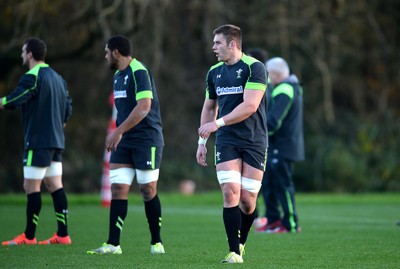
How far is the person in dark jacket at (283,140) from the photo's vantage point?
545 inches

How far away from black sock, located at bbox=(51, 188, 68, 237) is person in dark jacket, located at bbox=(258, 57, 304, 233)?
3255mm

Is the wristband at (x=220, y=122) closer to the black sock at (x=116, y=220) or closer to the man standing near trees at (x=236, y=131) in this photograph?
the man standing near trees at (x=236, y=131)

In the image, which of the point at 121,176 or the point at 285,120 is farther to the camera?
the point at 285,120

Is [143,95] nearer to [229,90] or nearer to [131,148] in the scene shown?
[131,148]

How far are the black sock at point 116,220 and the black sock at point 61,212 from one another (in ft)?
4.71

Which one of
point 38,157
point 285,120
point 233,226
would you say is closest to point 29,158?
point 38,157

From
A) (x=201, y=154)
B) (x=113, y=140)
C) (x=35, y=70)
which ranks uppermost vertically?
(x=35, y=70)

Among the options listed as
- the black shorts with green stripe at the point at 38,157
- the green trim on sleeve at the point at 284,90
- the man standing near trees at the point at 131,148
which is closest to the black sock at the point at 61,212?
the black shorts with green stripe at the point at 38,157

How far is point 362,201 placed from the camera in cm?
2212

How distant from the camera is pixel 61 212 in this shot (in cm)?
1201

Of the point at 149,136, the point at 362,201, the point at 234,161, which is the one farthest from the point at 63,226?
the point at 362,201

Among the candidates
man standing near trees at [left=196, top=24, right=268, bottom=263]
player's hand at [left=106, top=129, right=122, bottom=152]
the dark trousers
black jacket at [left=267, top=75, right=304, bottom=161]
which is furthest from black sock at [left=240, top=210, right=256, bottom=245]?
black jacket at [left=267, top=75, right=304, bottom=161]

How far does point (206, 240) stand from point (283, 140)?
2.32 m

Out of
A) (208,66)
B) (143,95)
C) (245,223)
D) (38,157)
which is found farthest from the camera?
(208,66)
